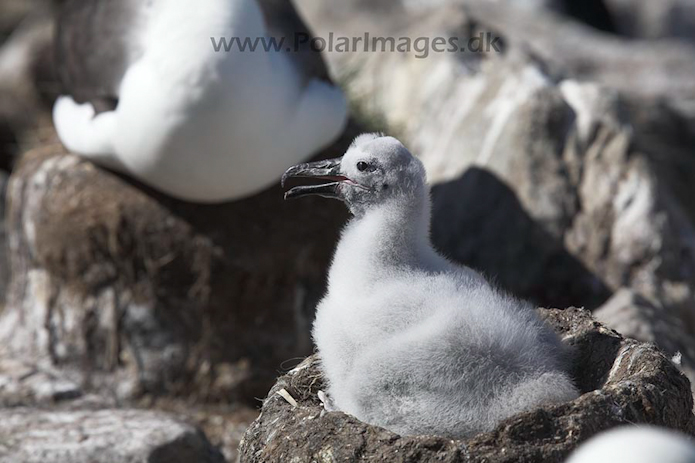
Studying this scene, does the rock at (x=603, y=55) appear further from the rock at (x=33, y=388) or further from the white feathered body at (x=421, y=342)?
the white feathered body at (x=421, y=342)

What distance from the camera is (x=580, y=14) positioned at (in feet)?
45.6

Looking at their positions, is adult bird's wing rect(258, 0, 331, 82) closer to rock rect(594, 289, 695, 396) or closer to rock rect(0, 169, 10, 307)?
rock rect(594, 289, 695, 396)

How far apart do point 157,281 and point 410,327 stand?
3.06m

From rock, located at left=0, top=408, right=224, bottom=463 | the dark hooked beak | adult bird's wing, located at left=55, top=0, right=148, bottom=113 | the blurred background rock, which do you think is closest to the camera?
the dark hooked beak

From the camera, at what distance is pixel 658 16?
16.8 metres

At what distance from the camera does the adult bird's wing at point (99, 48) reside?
6.16m

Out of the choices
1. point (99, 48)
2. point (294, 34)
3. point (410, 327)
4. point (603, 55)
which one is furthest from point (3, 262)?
point (603, 55)

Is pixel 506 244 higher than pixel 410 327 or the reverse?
the reverse

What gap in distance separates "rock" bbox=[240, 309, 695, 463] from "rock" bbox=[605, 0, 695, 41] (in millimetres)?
12831

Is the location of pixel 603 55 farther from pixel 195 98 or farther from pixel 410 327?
pixel 410 327

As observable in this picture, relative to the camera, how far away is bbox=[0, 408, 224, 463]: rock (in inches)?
203

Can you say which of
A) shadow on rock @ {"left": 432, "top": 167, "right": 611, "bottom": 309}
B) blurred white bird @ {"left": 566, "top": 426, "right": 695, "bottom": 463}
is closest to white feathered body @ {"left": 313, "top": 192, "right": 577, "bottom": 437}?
blurred white bird @ {"left": 566, "top": 426, "right": 695, "bottom": 463}

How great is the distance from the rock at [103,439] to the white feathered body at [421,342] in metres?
1.45

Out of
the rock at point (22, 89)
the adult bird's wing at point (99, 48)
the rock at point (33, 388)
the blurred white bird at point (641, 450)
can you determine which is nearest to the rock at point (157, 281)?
the rock at point (33, 388)
